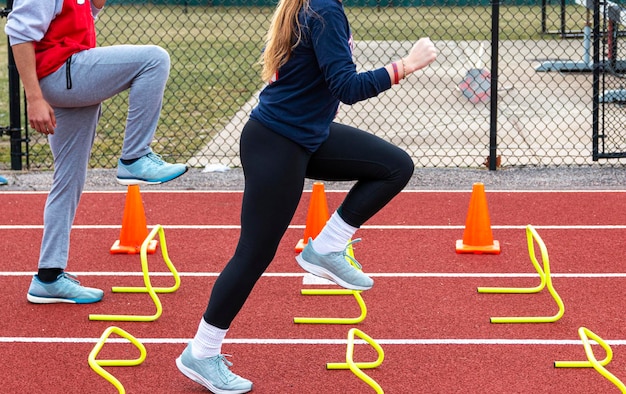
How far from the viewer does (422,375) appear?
4770 mm

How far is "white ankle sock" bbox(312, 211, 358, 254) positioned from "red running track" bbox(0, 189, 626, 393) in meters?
0.60

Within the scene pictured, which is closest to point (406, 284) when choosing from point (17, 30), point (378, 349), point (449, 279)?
point (449, 279)

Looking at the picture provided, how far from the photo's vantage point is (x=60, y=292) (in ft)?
18.9

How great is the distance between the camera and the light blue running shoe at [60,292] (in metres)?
5.75

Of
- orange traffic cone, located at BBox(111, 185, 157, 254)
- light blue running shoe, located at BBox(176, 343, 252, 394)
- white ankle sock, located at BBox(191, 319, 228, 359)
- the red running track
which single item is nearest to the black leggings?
white ankle sock, located at BBox(191, 319, 228, 359)

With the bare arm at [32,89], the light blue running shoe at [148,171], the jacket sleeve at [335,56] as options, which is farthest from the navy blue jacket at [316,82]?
the bare arm at [32,89]

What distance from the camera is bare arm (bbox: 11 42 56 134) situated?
482cm

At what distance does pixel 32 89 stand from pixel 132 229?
2141 mm

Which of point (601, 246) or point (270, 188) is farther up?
point (270, 188)

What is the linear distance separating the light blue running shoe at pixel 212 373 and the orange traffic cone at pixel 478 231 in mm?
2663

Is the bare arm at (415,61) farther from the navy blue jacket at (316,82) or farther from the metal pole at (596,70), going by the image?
the metal pole at (596,70)

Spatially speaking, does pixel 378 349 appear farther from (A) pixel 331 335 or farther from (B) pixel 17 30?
(B) pixel 17 30

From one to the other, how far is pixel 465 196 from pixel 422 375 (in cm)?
373

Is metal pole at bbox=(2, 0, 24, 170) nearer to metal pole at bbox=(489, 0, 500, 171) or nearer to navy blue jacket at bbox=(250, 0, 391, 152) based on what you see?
metal pole at bbox=(489, 0, 500, 171)
